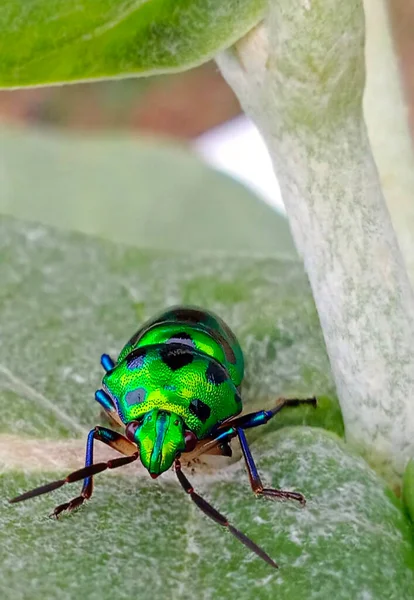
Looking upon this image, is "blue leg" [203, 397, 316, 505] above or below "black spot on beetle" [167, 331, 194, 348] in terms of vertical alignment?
below

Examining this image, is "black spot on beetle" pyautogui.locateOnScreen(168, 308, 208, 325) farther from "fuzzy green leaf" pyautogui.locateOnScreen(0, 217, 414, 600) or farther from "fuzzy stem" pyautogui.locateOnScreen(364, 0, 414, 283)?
"fuzzy stem" pyautogui.locateOnScreen(364, 0, 414, 283)

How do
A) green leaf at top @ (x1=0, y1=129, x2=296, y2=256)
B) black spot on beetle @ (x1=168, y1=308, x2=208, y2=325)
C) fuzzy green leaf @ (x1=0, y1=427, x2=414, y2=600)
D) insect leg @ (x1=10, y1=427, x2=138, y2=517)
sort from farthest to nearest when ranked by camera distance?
green leaf at top @ (x1=0, y1=129, x2=296, y2=256), black spot on beetle @ (x1=168, y1=308, x2=208, y2=325), insect leg @ (x1=10, y1=427, x2=138, y2=517), fuzzy green leaf @ (x1=0, y1=427, x2=414, y2=600)

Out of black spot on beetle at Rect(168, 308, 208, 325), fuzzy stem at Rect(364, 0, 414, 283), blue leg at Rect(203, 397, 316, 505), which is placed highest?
fuzzy stem at Rect(364, 0, 414, 283)

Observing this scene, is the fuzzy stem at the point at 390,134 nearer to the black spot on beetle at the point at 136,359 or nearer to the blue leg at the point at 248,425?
the blue leg at the point at 248,425

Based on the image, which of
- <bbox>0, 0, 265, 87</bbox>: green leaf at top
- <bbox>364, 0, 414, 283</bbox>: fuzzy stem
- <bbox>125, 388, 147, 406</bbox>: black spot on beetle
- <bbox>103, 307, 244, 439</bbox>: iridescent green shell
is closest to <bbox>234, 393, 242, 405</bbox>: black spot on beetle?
<bbox>103, 307, 244, 439</bbox>: iridescent green shell

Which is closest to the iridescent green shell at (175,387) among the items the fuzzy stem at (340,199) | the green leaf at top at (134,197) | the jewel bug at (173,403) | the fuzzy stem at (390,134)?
the jewel bug at (173,403)

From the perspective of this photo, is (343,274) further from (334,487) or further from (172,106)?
(172,106)

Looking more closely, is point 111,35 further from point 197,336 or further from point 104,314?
point 104,314
